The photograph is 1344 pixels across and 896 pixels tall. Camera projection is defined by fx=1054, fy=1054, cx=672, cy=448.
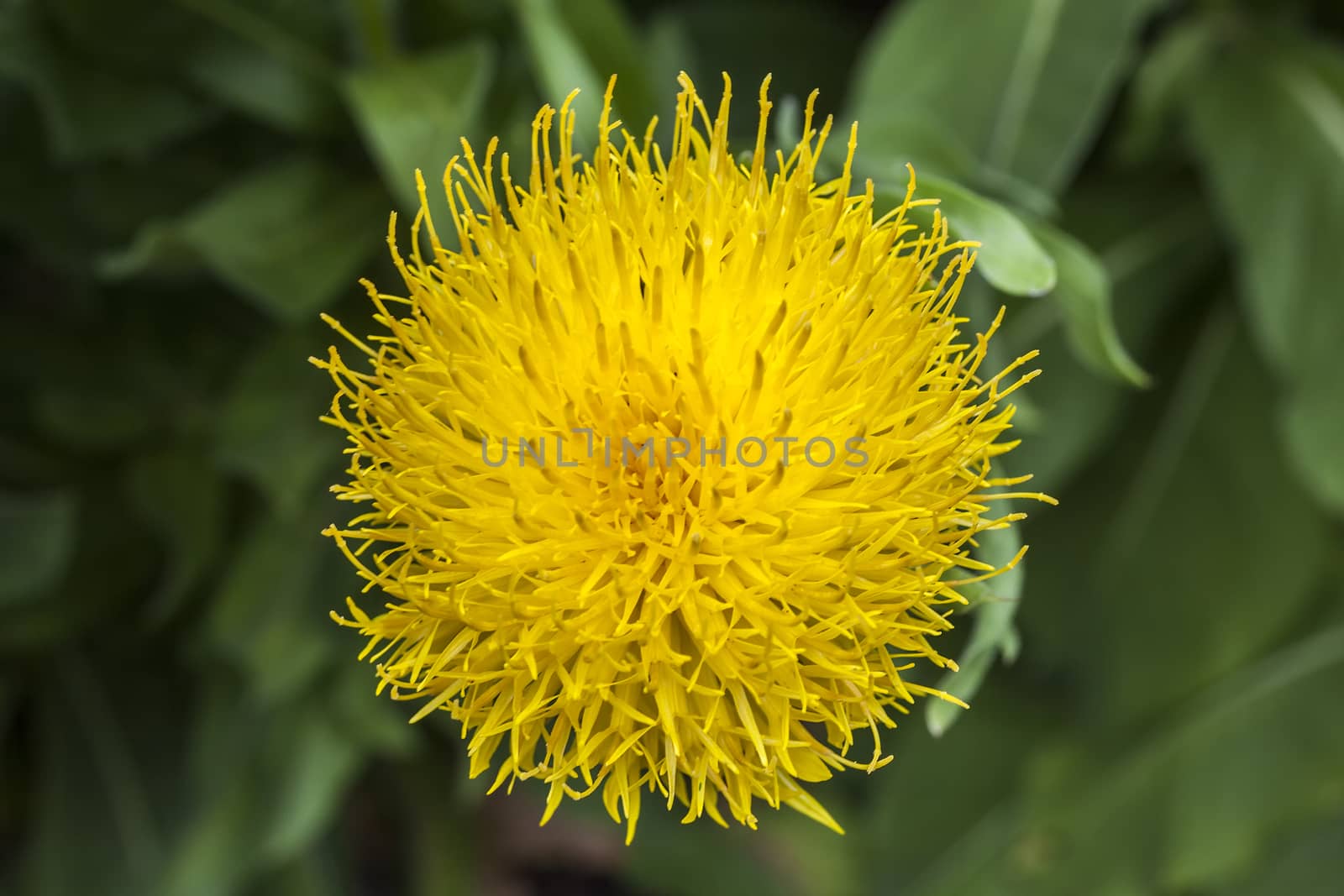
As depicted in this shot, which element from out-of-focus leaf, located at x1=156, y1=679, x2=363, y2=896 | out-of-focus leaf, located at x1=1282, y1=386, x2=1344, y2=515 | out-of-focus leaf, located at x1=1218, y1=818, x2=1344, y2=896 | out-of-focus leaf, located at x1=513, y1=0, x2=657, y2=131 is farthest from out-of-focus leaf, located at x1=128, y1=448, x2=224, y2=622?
out-of-focus leaf, located at x1=1218, y1=818, x2=1344, y2=896

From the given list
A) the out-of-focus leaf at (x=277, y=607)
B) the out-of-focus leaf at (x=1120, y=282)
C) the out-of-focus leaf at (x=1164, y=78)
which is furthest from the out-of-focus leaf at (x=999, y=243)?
the out-of-focus leaf at (x=277, y=607)

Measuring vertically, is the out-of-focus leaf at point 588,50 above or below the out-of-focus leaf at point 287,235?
above

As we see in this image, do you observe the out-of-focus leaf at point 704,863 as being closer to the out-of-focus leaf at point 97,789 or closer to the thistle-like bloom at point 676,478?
the out-of-focus leaf at point 97,789

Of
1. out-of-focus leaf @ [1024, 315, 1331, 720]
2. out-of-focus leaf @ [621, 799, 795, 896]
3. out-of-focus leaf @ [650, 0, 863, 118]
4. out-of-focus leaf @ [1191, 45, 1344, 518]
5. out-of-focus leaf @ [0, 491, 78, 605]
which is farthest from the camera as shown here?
out-of-focus leaf @ [621, 799, 795, 896]

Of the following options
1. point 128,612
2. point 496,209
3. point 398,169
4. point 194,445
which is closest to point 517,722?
point 496,209

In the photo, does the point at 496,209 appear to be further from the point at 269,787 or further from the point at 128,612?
the point at 128,612

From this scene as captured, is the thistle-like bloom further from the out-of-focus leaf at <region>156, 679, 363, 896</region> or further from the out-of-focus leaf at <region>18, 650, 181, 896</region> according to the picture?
the out-of-focus leaf at <region>18, 650, 181, 896</region>
